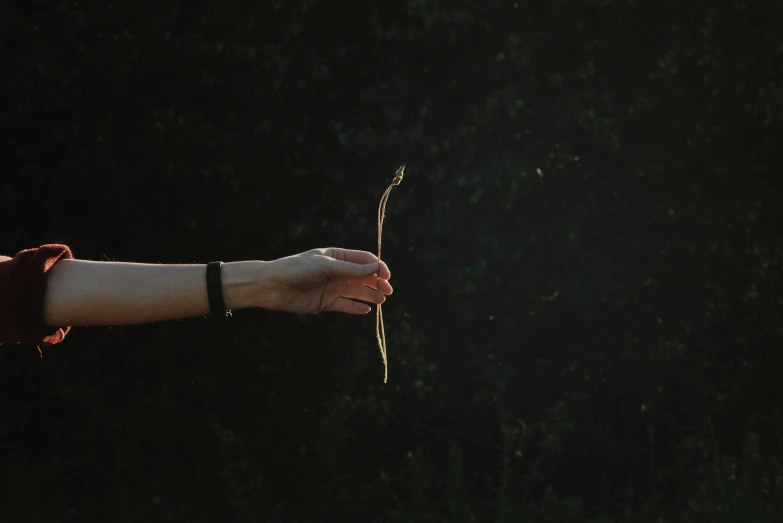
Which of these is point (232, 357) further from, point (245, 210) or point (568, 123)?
point (568, 123)

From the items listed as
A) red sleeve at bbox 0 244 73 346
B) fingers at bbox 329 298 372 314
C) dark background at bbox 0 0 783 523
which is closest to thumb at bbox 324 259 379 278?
fingers at bbox 329 298 372 314

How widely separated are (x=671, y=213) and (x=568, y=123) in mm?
Answer: 712

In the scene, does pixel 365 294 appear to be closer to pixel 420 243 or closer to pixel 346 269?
pixel 346 269

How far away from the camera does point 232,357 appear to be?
5.14 meters

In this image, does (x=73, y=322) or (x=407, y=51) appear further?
(x=407, y=51)

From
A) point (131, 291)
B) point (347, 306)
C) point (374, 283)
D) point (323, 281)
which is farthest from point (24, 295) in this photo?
point (374, 283)

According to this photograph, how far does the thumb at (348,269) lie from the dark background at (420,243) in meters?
2.49

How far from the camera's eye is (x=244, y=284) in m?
2.26

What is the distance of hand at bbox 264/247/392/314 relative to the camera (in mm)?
2338

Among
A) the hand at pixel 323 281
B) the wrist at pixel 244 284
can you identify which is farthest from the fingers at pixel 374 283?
the wrist at pixel 244 284

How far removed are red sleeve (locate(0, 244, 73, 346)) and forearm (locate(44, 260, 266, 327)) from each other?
3 centimetres

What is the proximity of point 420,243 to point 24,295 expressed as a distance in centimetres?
313

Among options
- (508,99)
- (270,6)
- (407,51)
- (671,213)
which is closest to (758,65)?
(671,213)

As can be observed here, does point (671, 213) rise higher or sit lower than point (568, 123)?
lower
